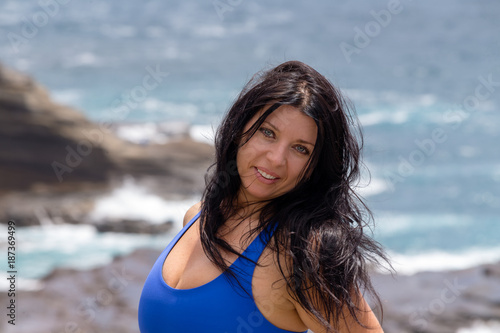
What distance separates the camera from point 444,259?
408 inches

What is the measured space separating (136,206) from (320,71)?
46.1 ft

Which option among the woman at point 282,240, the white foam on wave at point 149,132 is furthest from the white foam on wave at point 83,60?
the woman at point 282,240

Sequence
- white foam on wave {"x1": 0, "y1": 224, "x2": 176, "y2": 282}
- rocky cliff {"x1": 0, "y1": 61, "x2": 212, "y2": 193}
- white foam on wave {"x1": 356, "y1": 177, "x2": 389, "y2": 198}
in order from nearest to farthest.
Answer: white foam on wave {"x1": 0, "y1": 224, "x2": 176, "y2": 282}, rocky cliff {"x1": 0, "y1": 61, "x2": 212, "y2": 193}, white foam on wave {"x1": 356, "y1": 177, "x2": 389, "y2": 198}

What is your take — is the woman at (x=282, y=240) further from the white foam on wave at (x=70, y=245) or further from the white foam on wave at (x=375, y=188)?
the white foam on wave at (x=375, y=188)

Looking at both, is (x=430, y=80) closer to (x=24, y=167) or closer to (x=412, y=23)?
(x=412, y=23)

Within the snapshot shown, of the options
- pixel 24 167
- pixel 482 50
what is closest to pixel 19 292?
pixel 24 167

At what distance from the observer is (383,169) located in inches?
591

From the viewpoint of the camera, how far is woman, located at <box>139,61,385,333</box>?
188 centimetres

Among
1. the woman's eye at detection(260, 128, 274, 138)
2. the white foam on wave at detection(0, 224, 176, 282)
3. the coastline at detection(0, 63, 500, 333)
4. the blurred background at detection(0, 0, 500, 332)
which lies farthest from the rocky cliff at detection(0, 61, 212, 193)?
the woman's eye at detection(260, 128, 274, 138)

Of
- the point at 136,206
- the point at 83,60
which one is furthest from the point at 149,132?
the point at 83,60

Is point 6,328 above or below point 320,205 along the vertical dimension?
below

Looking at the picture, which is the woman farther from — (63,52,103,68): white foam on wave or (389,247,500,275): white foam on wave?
(63,52,103,68): white foam on wave

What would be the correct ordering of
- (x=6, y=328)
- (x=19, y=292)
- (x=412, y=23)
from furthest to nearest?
(x=412, y=23) → (x=19, y=292) → (x=6, y=328)

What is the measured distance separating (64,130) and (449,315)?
285 inches
